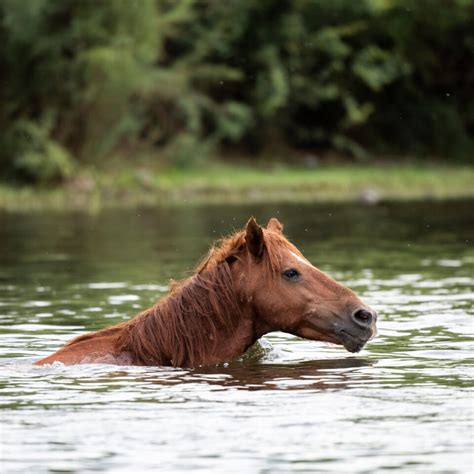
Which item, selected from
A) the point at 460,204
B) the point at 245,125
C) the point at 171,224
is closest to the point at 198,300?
the point at 171,224

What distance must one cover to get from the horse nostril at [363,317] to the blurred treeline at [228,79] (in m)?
24.1

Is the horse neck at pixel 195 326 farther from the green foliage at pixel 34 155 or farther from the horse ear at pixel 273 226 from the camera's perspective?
the green foliage at pixel 34 155

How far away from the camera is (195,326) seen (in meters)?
9.89

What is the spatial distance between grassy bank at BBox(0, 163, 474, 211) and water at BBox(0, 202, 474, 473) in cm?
1387

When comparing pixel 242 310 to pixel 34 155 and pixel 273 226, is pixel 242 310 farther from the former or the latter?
pixel 34 155

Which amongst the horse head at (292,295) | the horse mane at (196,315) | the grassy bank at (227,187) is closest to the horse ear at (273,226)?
the horse mane at (196,315)

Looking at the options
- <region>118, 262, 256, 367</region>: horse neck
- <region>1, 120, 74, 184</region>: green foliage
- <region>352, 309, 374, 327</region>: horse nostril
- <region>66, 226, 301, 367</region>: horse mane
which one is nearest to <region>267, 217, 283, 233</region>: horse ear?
<region>66, 226, 301, 367</region>: horse mane

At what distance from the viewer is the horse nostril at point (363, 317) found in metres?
9.70

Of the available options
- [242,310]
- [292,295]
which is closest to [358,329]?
[292,295]

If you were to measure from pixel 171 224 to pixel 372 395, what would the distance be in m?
17.6

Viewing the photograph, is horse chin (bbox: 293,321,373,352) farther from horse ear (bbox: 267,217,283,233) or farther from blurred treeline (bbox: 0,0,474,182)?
blurred treeline (bbox: 0,0,474,182)

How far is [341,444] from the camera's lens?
313 inches

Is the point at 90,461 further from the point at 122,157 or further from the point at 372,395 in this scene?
the point at 122,157

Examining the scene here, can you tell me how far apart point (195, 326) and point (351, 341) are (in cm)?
115
